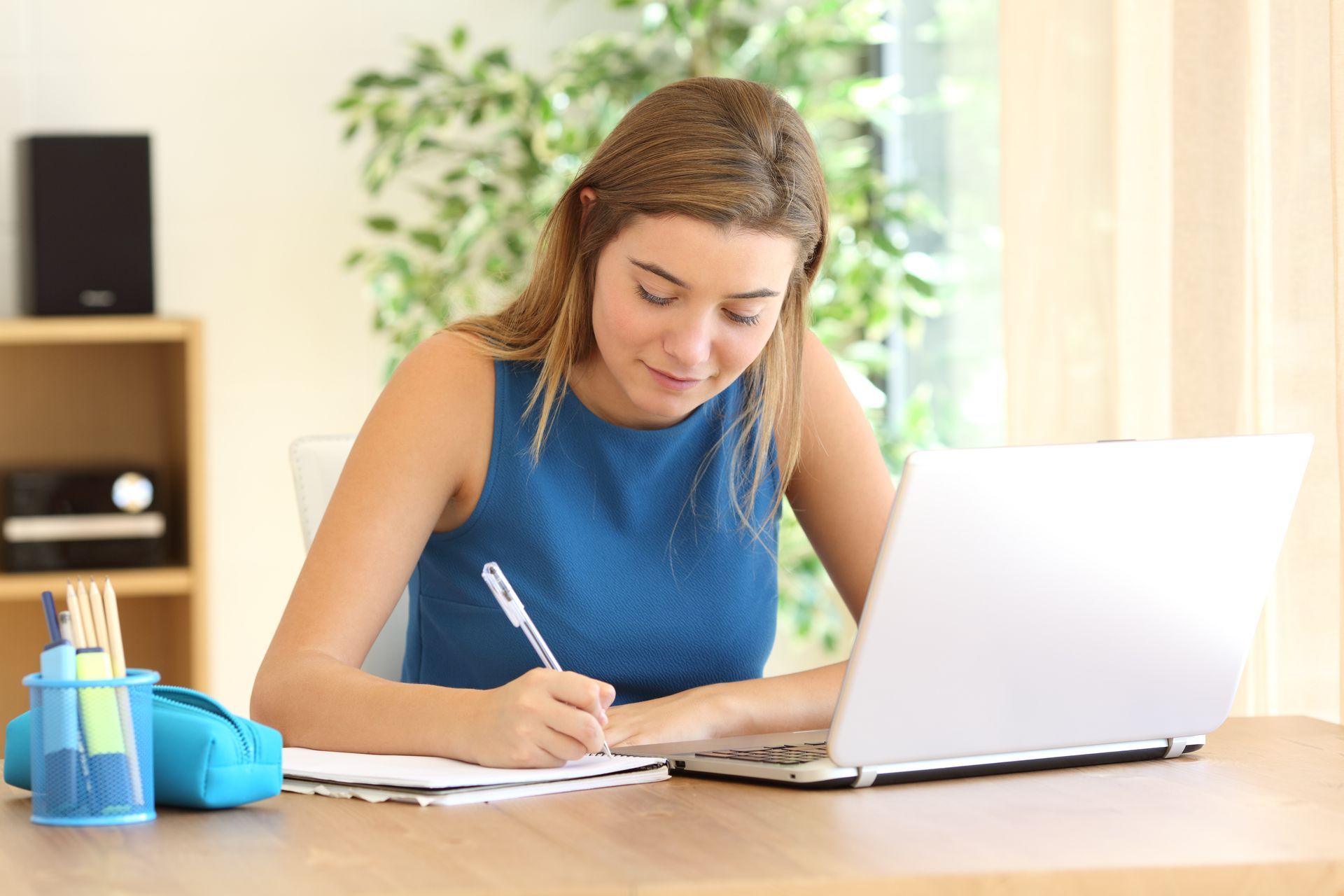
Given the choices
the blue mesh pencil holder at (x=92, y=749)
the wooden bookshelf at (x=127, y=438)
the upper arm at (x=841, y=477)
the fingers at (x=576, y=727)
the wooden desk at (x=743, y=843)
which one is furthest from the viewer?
the wooden bookshelf at (x=127, y=438)

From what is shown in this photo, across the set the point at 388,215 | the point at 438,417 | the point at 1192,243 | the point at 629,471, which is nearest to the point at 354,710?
the point at 438,417

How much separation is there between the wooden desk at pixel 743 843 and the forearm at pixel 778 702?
212mm

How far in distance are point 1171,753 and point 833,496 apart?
0.52 meters

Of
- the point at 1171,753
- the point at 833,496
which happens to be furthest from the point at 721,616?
the point at 1171,753

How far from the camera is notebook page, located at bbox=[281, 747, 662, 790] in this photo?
1.03m

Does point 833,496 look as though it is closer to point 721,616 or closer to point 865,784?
point 721,616

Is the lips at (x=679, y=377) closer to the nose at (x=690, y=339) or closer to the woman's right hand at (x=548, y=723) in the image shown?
the nose at (x=690, y=339)

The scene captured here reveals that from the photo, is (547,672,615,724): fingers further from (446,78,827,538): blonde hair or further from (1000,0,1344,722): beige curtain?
(1000,0,1344,722): beige curtain

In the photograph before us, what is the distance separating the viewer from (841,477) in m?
1.63

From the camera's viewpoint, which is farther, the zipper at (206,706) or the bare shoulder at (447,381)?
the bare shoulder at (447,381)

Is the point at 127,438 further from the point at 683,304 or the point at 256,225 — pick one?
the point at 683,304

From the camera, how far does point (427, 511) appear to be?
1.43 meters

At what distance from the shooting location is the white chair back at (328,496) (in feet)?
5.37

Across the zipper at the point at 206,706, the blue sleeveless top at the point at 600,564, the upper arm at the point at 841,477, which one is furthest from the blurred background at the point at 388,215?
the zipper at the point at 206,706
